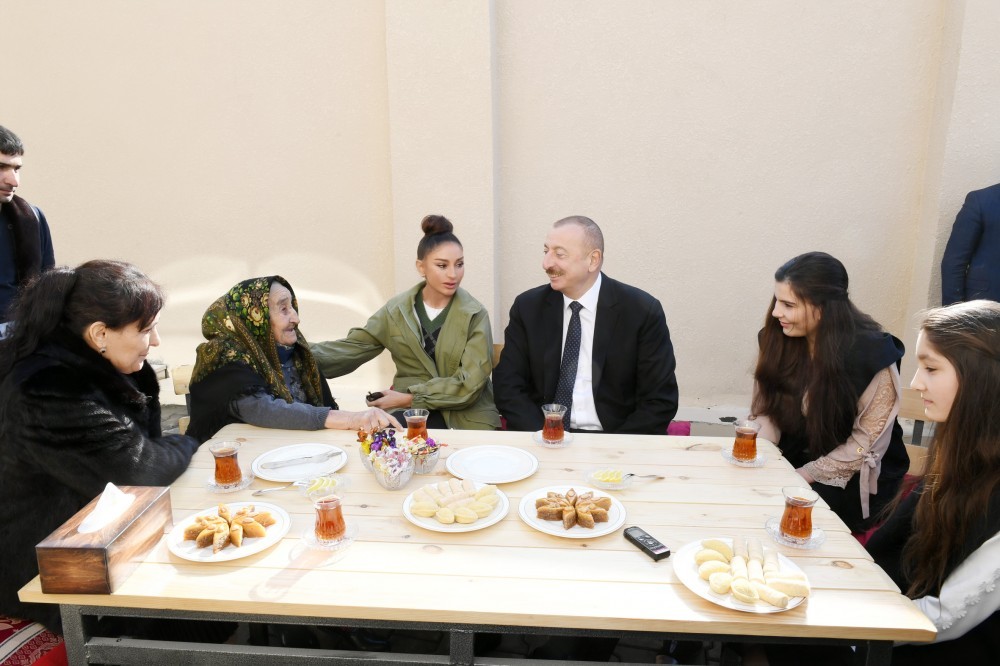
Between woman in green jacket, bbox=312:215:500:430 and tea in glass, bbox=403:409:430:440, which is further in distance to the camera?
woman in green jacket, bbox=312:215:500:430

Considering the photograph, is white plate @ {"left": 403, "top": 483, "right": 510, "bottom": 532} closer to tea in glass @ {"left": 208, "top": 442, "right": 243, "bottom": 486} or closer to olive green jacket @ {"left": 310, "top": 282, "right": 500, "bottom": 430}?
tea in glass @ {"left": 208, "top": 442, "right": 243, "bottom": 486}

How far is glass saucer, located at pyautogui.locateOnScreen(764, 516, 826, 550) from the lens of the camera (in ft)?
5.11

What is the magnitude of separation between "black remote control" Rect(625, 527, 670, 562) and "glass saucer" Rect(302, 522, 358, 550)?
0.67 metres

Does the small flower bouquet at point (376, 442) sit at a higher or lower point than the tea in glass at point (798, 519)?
higher

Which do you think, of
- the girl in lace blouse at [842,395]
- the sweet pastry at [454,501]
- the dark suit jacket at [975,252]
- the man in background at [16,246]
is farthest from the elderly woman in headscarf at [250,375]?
the dark suit jacket at [975,252]

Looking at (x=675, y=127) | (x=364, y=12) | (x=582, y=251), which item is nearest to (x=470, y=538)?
(x=582, y=251)

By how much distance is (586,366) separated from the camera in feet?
9.53

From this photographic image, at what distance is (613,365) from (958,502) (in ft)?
4.79

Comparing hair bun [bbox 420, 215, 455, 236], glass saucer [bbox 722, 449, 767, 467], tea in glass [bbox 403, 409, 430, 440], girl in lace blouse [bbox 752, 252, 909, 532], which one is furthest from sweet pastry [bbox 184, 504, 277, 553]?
girl in lace blouse [bbox 752, 252, 909, 532]

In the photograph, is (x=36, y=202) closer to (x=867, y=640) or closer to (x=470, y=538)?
(x=470, y=538)

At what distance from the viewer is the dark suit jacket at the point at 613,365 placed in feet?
9.29

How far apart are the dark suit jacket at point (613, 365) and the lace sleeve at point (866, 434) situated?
652mm

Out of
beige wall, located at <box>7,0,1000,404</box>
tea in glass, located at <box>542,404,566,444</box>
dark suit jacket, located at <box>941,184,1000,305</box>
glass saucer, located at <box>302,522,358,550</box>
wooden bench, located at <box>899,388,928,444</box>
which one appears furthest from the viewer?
beige wall, located at <box>7,0,1000,404</box>

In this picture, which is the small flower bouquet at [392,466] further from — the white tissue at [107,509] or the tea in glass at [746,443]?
the tea in glass at [746,443]
